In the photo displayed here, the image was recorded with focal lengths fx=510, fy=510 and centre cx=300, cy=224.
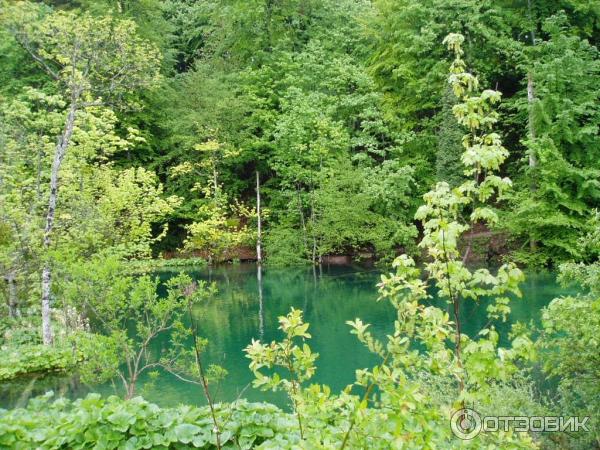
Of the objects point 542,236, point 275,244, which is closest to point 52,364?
point 275,244

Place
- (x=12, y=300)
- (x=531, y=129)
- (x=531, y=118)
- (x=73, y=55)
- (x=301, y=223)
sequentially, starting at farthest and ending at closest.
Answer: (x=301, y=223) → (x=531, y=129) → (x=531, y=118) → (x=12, y=300) → (x=73, y=55)

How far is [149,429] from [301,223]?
1837cm

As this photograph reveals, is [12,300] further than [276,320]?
No

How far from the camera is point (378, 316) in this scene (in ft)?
39.5

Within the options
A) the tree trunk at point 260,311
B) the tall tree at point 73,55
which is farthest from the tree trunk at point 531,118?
the tall tree at point 73,55

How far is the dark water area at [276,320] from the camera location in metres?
7.60

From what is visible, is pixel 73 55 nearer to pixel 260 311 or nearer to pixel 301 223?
pixel 260 311

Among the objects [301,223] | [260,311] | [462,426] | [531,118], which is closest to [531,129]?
[531,118]

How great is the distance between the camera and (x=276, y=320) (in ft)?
40.3

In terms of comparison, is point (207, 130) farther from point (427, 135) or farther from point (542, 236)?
point (542, 236)

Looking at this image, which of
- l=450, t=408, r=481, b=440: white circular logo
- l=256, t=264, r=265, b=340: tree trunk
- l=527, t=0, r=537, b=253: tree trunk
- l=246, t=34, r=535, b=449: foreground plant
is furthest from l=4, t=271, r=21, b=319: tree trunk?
l=527, t=0, r=537, b=253: tree trunk

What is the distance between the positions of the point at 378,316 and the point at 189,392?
5.76 meters

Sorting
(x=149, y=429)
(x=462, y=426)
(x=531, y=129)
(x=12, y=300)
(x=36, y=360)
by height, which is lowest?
(x=36, y=360)

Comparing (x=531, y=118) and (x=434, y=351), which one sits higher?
(x=531, y=118)
